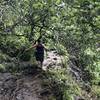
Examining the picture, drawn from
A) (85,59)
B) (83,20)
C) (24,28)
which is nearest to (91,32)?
(83,20)

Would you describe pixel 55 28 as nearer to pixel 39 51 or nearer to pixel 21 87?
pixel 39 51

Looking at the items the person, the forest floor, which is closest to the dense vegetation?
the person

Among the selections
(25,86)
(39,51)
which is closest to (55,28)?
(39,51)

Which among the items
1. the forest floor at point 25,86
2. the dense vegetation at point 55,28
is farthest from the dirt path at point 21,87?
the dense vegetation at point 55,28

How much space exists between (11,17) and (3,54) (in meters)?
1.39

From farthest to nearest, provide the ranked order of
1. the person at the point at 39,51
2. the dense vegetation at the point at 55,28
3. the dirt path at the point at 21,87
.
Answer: the person at the point at 39,51, the dense vegetation at the point at 55,28, the dirt path at the point at 21,87

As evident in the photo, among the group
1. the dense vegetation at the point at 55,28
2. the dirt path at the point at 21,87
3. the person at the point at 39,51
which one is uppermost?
the dense vegetation at the point at 55,28

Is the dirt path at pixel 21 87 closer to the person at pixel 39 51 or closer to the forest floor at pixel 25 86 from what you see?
the forest floor at pixel 25 86

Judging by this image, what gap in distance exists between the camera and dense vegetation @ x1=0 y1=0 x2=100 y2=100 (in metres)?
8.95

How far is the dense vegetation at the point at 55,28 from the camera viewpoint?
8953 millimetres

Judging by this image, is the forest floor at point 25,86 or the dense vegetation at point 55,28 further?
the dense vegetation at point 55,28

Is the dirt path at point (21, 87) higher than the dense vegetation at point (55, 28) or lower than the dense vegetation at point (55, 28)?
lower

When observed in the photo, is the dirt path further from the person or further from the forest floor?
the person

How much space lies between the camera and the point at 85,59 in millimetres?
10094
